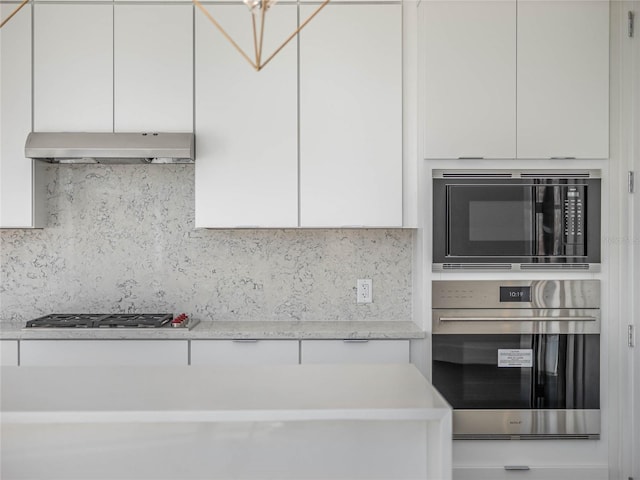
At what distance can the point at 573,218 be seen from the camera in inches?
113

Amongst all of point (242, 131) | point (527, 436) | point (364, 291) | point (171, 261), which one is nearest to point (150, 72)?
point (242, 131)

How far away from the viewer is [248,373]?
1.75 metres

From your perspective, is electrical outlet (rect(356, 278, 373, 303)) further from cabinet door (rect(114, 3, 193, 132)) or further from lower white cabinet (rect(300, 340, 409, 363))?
cabinet door (rect(114, 3, 193, 132))

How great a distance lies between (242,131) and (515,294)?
1.62 m

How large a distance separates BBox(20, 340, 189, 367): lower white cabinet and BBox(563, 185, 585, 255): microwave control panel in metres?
1.98

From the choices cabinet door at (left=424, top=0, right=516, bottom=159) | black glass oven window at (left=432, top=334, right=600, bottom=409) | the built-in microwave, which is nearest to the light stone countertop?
black glass oven window at (left=432, top=334, right=600, bottom=409)

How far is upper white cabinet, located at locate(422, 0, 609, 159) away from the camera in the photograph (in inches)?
111

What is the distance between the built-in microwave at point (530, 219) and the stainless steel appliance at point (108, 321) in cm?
150

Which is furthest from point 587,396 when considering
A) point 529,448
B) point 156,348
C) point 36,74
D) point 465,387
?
point 36,74

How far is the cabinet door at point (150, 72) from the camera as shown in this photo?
9.82 ft

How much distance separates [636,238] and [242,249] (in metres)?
2.05

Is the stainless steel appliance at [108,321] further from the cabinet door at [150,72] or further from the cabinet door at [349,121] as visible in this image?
the cabinet door at [150,72]

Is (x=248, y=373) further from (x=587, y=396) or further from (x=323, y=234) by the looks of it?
(x=587, y=396)

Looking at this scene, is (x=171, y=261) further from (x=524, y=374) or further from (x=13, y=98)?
(x=524, y=374)
